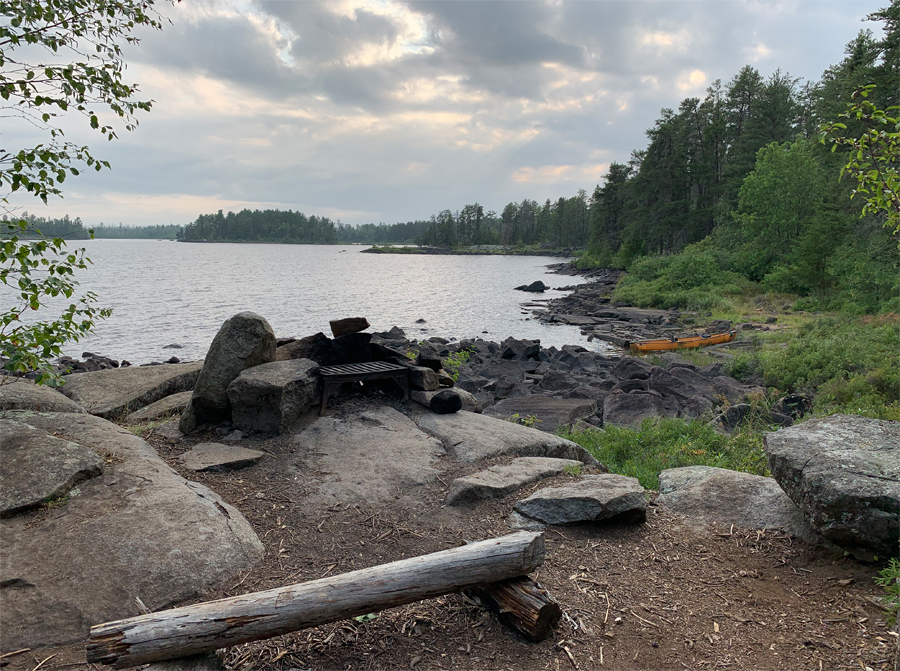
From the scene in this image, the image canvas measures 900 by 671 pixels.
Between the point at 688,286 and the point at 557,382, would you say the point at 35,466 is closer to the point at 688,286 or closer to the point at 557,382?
the point at 557,382

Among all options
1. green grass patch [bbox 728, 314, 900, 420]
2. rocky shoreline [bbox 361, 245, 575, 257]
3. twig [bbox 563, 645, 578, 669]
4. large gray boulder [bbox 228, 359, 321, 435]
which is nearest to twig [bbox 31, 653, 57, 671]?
twig [bbox 563, 645, 578, 669]

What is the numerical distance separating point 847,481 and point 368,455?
4.67m

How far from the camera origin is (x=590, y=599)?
409 cm

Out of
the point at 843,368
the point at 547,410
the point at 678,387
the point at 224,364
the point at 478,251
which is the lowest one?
the point at 547,410

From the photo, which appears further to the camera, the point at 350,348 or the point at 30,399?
the point at 350,348

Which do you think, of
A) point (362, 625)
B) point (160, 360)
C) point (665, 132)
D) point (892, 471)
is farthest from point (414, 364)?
point (665, 132)

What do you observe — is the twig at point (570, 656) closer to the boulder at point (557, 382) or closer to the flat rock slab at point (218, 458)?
the flat rock slab at point (218, 458)

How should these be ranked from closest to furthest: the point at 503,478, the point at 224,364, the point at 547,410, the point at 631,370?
the point at 503,478 < the point at 224,364 < the point at 547,410 < the point at 631,370

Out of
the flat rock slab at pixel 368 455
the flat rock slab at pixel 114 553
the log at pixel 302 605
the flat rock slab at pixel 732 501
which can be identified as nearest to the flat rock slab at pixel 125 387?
the flat rock slab at pixel 368 455

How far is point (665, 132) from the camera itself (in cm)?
5575

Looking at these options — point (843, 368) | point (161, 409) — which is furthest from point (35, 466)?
point (843, 368)

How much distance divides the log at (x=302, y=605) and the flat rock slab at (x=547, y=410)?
7.74 metres

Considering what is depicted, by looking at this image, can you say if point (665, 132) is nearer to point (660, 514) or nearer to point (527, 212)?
point (660, 514)

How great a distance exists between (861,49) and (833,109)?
3411 mm
